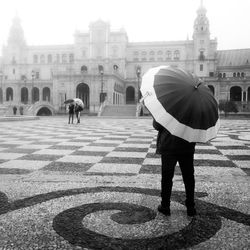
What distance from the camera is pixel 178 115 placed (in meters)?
3.46

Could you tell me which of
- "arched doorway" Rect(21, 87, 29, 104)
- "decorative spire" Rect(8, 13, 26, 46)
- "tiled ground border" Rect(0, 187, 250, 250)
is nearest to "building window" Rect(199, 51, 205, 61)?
"arched doorway" Rect(21, 87, 29, 104)

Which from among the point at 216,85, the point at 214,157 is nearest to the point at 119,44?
the point at 216,85

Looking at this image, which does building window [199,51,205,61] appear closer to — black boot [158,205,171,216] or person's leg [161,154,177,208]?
person's leg [161,154,177,208]

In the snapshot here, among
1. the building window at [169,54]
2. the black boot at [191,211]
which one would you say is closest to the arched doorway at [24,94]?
the building window at [169,54]

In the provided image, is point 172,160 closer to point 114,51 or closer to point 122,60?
point 122,60

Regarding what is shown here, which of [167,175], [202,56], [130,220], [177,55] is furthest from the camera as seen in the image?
[177,55]

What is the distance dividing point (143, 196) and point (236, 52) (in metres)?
90.7

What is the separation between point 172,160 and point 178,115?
1.74 feet

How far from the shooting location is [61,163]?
6633mm

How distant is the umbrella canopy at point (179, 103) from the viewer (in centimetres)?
344

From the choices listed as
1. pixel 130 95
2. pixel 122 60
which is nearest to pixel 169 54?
pixel 122 60

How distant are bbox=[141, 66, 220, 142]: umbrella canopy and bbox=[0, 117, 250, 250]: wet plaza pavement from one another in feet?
3.04

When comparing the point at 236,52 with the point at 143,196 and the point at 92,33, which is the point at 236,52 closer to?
the point at 92,33

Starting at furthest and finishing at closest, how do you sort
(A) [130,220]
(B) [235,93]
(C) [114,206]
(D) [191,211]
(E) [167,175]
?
(B) [235,93] < (C) [114,206] < (E) [167,175] < (D) [191,211] < (A) [130,220]
